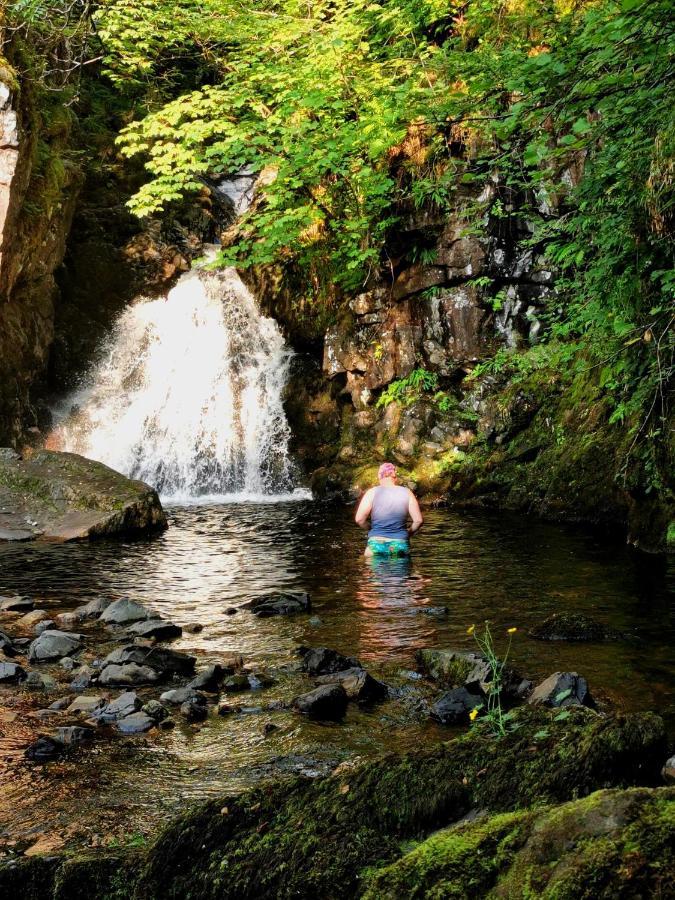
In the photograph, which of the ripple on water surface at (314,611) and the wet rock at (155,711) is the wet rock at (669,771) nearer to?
the ripple on water surface at (314,611)

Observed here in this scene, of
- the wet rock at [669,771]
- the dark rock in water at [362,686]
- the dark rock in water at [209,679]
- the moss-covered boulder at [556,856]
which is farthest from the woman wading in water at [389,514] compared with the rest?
the moss-covered boulder at [556,856]

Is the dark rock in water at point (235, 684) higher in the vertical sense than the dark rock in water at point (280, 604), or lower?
lower

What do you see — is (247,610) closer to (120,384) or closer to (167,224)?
(120,384)

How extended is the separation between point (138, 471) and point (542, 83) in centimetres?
1569

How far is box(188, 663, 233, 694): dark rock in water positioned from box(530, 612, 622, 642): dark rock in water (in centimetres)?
295

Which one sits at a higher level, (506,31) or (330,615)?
(506,31)

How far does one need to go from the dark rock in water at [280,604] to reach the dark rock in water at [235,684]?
218 centimetres

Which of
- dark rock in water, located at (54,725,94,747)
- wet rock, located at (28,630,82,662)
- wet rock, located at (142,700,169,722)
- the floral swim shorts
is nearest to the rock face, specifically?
the floral swim shorts

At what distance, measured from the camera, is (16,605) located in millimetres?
8523

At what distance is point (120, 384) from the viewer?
21469 millimetres

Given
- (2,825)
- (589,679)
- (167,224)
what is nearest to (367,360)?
(167,224)

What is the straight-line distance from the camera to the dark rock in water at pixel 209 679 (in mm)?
5902

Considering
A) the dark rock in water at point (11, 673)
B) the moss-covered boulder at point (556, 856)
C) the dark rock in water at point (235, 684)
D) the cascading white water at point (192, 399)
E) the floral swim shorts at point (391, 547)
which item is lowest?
the dark rock in water at point (235, 684)

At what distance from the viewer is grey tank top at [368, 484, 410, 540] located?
1076cm
